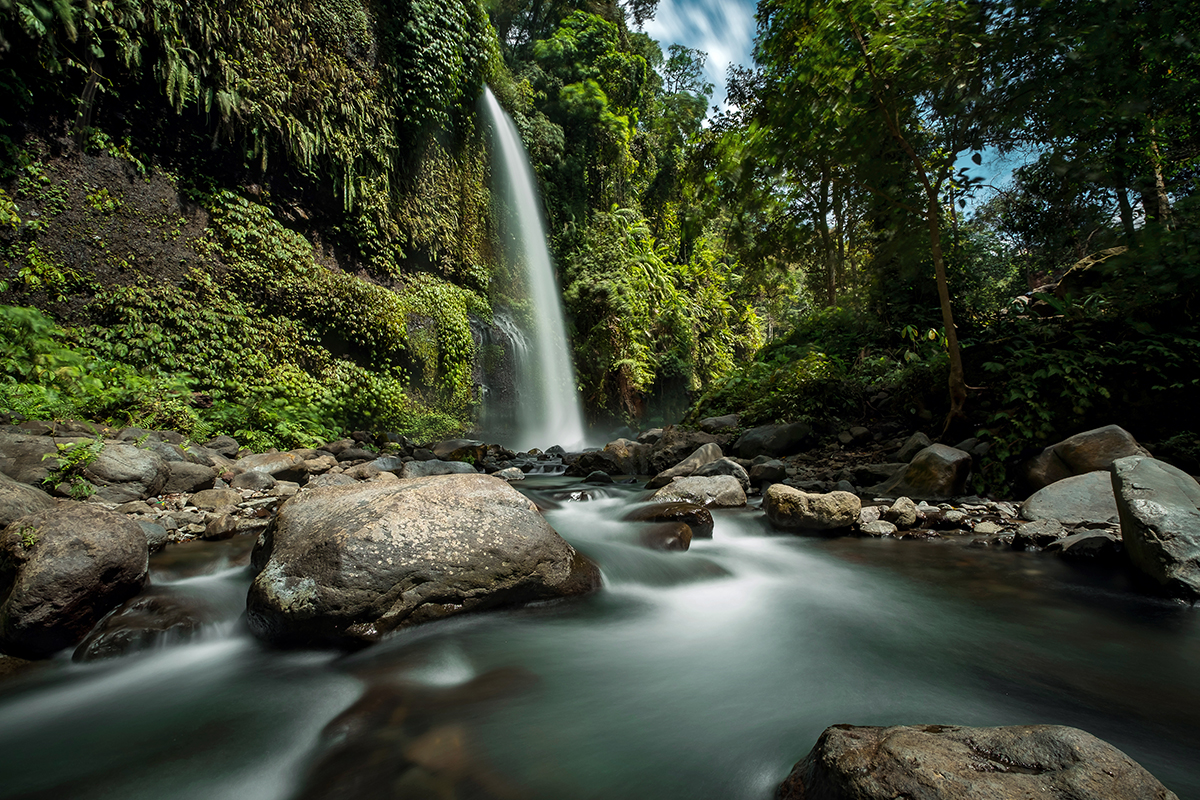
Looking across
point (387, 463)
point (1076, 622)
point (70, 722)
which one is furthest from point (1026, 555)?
point (387, 463)

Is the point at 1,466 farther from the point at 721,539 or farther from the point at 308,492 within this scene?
the point at 721,539

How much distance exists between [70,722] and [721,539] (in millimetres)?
4527

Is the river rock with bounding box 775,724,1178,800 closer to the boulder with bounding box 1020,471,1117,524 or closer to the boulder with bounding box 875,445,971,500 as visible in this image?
the boulder with bounding box 1020,471,1117,524

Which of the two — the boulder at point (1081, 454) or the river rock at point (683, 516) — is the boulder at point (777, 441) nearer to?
the boulder at point (1081, 454)

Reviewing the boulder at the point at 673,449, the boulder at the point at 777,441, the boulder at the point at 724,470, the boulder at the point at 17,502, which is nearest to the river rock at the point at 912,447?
the boulder at the point at 777,441

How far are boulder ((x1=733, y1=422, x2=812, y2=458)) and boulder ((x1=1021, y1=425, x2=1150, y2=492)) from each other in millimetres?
3369

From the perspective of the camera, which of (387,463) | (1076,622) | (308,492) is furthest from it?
(387,463)

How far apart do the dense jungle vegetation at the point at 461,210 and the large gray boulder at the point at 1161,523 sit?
2.26m

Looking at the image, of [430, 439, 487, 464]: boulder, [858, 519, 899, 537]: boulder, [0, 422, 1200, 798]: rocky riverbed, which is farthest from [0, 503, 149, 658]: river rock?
[430, 439, 487, 464]: boulder

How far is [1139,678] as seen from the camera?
2.50 m

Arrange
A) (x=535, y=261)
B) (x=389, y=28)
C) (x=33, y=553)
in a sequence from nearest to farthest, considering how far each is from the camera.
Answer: (x=33, y=553)
(x=389, y=28)
(x=535, y=261)

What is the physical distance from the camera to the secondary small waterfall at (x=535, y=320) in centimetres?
1436

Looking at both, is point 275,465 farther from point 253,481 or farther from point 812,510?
point 812,510

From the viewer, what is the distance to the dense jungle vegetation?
18.3ft
